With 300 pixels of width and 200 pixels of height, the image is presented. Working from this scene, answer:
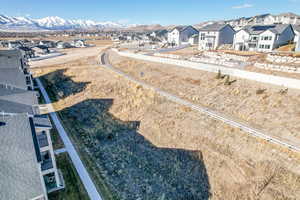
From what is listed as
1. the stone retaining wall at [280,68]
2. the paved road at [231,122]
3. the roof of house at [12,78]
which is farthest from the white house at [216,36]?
the roof of house at [12,78]

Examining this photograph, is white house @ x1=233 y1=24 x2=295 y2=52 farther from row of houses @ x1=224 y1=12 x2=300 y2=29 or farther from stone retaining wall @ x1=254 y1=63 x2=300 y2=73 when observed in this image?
row of houses @ x1=224 y1=12 x2=300 y2=29

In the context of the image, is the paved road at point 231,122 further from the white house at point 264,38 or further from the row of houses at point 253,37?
the white house at point 264,38

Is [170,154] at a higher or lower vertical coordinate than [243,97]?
lower

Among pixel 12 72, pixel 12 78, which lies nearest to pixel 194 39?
pixel 12 72

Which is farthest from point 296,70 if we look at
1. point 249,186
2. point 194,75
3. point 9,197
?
point 9,197

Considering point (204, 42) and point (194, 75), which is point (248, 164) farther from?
point (204, 42)

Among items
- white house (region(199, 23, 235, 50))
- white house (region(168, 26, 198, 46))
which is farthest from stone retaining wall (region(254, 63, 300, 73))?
white house (region(168, 26, 198, 46))

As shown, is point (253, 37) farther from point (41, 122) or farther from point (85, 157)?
point (41, 122)

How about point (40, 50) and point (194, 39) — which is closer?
point (194, 39)
